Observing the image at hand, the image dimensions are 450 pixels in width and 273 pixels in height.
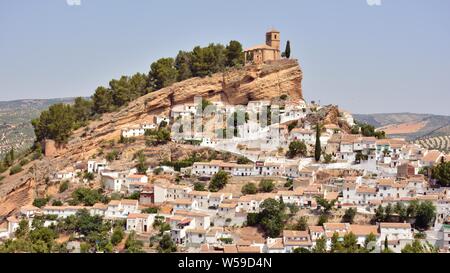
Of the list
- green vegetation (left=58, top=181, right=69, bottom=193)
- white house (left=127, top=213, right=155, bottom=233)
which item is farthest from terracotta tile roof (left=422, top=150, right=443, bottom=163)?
green vegetation (left=58, top=181, right=69, bottom=193)

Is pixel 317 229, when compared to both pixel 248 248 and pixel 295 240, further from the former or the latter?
pixel 248 248

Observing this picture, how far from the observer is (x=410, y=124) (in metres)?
87.1

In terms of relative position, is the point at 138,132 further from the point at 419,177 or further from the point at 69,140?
the point at 419,177

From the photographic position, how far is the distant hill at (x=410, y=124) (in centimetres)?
7175

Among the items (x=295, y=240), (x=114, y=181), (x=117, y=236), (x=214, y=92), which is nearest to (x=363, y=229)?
(x=295, y=240)

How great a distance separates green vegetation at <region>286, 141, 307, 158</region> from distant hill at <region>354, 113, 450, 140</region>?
45.6 meters

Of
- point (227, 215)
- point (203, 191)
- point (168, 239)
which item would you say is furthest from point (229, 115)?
point (168, 239)

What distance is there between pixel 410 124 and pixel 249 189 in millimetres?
69881

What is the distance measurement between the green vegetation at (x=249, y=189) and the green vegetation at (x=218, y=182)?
2.59ft

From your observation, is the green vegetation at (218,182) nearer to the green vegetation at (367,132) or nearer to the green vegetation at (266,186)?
the green vegetation at (266,186)

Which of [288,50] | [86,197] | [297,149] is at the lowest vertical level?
[86,197]

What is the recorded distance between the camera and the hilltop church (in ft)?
103

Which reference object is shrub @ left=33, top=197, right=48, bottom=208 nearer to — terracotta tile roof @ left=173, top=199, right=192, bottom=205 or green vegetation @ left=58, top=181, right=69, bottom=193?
green vegetation @ left=58, top=181, right=69, bottom=193
